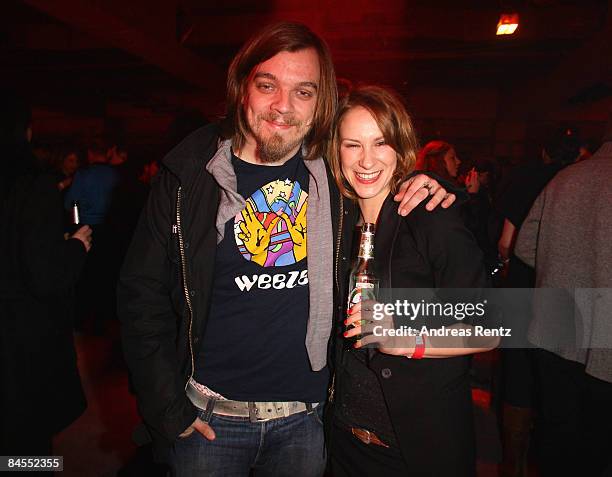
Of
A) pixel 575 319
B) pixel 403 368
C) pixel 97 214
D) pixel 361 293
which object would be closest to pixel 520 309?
pixel 575 319

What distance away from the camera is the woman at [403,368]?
4.87 feet

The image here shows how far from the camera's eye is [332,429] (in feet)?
5.65

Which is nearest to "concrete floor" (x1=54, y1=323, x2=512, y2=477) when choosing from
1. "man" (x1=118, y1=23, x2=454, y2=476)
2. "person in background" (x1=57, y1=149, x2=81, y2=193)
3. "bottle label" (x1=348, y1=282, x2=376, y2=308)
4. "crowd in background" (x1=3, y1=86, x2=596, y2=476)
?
"crowd in background" (x1=3, y1=86, x2=596, y2=476)

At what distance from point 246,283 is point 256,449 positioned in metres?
0.66

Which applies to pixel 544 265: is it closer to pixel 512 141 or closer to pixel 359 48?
pixel 359 48

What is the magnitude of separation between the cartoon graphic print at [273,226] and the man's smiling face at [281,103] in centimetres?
14

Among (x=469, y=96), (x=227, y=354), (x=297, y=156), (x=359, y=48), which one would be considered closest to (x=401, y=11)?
(x=359, y=48)

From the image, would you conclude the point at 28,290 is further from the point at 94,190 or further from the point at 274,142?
the point at 94,190

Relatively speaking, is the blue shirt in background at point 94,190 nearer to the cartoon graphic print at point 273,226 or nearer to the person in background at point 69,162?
the person in background at point 69,162

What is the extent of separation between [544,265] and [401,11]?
637cm

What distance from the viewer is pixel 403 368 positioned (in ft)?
4.99

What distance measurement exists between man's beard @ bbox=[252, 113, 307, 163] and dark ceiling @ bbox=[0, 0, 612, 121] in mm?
→ 4484

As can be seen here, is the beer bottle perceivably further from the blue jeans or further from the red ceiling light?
the red ceiling light

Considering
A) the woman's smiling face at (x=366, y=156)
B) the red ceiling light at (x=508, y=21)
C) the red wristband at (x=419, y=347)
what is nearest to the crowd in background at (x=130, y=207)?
the woman's smiling face at (x=366, y=156)
